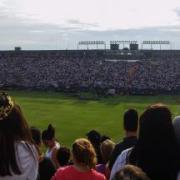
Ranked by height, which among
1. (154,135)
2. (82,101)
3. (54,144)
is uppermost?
(154,135)

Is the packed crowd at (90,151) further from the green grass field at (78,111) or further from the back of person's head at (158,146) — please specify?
the green grass field at (78,111)

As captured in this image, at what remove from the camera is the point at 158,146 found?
5297 mm

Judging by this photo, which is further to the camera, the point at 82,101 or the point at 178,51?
the point at 178,51

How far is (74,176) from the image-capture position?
242 inches

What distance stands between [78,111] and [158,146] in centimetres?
4001

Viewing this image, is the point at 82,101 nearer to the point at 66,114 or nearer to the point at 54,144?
the point at 66,114

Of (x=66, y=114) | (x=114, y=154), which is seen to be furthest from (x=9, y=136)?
(x=66, y=114)

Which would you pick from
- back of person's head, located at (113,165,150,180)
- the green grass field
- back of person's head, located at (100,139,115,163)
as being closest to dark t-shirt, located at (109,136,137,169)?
back of person's head, located at (100,139,115,163)

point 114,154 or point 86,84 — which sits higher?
point 114,154

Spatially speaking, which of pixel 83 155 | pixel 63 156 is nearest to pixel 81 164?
pixel 83 155

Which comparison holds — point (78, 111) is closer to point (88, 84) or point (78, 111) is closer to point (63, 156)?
point (88, 84)

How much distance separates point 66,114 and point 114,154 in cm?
3632

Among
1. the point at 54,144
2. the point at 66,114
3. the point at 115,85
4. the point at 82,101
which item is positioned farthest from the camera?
the point at 115,85

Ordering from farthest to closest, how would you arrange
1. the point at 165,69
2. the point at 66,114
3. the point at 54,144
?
the point at 165,69 < the point at 66,114 < the point at 54,144
